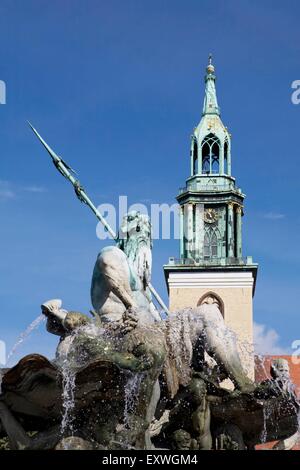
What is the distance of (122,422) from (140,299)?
4.92ft

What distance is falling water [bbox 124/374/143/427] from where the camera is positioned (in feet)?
32.0

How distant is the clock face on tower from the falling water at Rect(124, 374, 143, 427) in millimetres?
53416

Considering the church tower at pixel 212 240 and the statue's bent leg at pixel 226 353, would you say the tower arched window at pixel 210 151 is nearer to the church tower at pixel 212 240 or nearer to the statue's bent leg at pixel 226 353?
the church tower at pixel 212 240

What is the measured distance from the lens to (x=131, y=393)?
32.0ft

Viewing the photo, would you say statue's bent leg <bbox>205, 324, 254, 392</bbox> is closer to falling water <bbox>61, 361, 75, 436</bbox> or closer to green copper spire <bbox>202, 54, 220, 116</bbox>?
falling water <bbox>61, 361, 75, 436</bbox>

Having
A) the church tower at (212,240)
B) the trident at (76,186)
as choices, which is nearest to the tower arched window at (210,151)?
the church tower at (212,240)

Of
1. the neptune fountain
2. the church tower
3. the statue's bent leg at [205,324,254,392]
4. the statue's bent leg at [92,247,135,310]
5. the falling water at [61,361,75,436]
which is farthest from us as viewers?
the church tower

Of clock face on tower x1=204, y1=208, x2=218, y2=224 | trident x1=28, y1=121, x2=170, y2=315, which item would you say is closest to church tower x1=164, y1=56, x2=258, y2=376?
clock face on tower x1=204, y1=208, x2=218, y2=224

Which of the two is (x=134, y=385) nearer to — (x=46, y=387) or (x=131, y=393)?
(x=131, y=393)

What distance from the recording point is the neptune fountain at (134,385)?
9750 millimetres

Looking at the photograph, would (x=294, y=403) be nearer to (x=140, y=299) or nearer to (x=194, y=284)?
(x=140, y=299)

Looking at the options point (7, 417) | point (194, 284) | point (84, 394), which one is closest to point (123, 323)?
point (84, 394)

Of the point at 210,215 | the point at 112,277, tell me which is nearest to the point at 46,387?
the point at 112,277

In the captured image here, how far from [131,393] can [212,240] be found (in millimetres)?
53201
